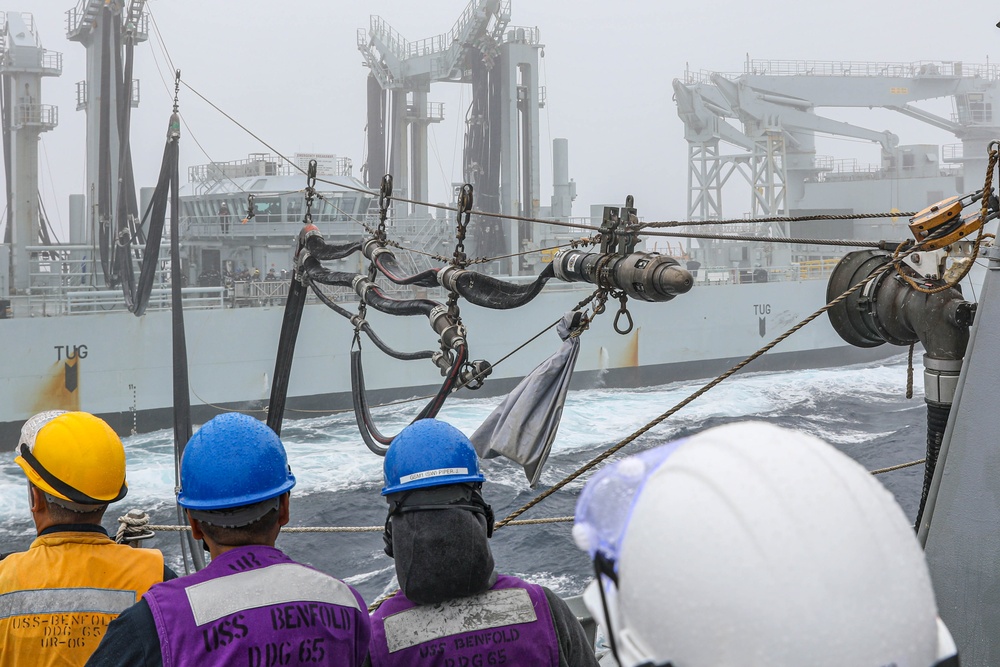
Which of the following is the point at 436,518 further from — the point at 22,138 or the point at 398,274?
the point at 22,138

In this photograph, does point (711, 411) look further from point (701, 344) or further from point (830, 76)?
point (830, 76)

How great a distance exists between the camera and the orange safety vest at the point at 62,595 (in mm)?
1337

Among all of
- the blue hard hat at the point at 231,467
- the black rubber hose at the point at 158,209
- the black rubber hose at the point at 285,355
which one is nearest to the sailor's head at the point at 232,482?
the blue hard hat at the point at 231,467

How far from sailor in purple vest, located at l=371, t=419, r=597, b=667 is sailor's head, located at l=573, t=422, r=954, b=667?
1.75 ft

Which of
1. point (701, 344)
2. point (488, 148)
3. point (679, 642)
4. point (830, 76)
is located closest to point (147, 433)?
point (488, 148)

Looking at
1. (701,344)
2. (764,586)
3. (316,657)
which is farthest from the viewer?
(701,344)

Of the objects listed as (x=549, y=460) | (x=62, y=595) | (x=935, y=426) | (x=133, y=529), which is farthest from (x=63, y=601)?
(x=549, y=460)

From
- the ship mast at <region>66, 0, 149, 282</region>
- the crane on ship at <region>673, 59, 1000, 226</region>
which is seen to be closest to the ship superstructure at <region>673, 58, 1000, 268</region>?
the crane on ship at <region>673, 59, 1000, 226</region>

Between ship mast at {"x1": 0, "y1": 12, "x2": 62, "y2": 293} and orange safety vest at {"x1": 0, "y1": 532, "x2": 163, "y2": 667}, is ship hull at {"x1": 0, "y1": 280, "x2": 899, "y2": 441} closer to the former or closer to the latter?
ship mast at {"x1": 0, "y1": 12, "x2": 62, "y2": 293}

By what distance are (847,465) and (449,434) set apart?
717 mm

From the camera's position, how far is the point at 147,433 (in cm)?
1706

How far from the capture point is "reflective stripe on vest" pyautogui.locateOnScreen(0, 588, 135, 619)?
134 cm

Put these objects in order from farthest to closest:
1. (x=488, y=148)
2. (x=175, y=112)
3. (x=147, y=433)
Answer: (x=488, y=148) → (x=147, y=433) → (x=175, y=112)

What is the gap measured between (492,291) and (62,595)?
8.22ft
